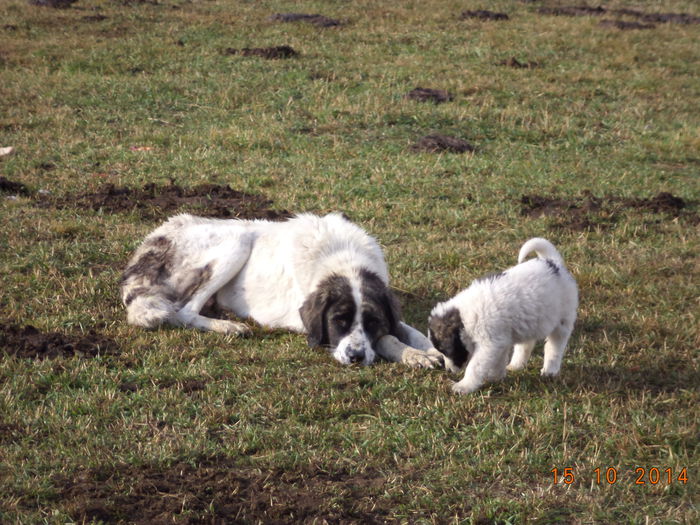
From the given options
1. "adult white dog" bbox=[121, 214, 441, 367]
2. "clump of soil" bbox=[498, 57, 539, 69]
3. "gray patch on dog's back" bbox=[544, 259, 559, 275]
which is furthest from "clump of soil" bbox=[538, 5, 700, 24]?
"gray patch on dog's back" bbox=[544, 259, 559, 275]

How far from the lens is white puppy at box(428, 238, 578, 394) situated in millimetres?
5301

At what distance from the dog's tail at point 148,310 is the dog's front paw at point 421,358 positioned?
1.93 meters

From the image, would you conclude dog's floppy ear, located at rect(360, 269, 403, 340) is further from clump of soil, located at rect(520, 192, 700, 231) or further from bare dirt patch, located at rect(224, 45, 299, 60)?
bare dirt patch, located at rect(224, 45, 299, 60)

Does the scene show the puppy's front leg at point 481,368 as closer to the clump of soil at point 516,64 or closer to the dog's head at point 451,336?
the dog's head at point 451,336

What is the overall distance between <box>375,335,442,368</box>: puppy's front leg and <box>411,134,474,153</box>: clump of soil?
6059 millimetres

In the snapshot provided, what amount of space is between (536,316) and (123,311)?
132 inches

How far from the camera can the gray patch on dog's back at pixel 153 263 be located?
716cm

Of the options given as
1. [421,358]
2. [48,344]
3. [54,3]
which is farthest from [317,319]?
[54,3]

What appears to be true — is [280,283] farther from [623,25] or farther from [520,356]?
[623,25]

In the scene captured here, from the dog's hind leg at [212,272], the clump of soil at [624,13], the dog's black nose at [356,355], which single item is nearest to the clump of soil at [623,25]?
the clump of soil at [624,13]

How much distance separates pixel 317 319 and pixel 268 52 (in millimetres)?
10531

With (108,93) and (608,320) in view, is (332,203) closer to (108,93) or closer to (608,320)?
(608,320)

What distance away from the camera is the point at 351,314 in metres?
6.21

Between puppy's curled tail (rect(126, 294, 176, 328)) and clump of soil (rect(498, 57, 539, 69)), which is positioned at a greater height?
clump of soil (rect(498, 57, 539, 69))
